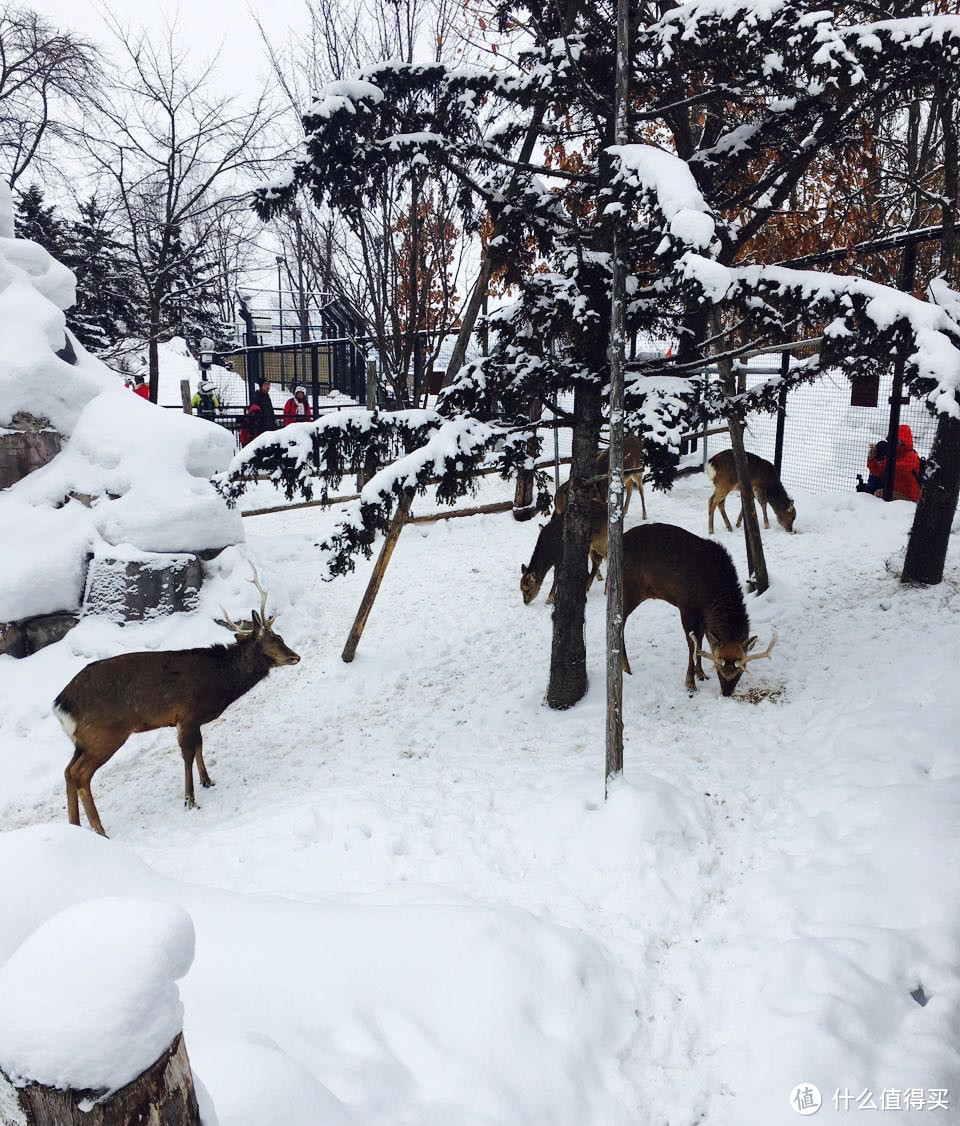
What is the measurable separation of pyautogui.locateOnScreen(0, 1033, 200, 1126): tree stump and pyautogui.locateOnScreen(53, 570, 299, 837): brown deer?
15.2ft

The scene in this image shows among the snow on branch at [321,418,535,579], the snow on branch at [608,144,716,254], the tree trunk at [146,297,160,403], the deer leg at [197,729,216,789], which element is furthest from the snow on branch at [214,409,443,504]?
the tree trunk at [146,297,160,403]

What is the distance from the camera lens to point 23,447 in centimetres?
948

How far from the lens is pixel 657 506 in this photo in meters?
13.4

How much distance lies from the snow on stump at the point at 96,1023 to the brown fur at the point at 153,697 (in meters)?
4.61

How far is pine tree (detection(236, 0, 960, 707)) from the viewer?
4.98 meters

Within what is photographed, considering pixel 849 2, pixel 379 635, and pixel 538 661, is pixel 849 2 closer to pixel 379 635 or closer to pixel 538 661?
pixel 538 661

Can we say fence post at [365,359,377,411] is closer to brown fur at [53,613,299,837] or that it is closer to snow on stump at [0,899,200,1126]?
brown fur at [53,613,299,837]

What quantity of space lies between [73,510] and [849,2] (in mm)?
9109

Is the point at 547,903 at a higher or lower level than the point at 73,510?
lower

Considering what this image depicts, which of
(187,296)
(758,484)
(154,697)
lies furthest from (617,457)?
(187,296)

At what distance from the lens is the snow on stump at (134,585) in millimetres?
8961

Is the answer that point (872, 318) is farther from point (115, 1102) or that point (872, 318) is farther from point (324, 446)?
point (115, 1102)

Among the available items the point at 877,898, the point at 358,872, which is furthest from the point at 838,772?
the point at 358,872

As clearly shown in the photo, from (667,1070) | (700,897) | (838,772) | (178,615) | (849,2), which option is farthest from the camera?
(178,615)
